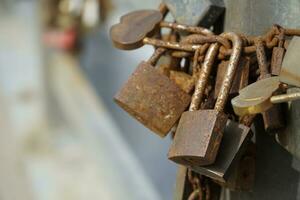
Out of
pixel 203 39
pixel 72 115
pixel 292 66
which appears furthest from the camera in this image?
pixel 72 115

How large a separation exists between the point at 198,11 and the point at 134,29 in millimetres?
80

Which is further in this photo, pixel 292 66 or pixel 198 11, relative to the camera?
pixel 198 11

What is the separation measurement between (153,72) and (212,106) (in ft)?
0.21

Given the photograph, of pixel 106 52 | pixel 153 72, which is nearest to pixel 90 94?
pixel 106 52

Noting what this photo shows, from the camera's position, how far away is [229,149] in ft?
1.72

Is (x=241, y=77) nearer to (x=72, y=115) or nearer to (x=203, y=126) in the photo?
(x=203, y=126)

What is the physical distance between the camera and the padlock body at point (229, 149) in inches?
20.5

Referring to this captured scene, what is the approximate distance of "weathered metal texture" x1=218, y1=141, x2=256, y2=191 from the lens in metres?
0.56

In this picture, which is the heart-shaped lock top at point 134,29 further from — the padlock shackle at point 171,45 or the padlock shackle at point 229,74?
the padlock shackle at point 229,74

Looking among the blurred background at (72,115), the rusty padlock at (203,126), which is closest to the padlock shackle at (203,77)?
the rusty padlock at (203,126)

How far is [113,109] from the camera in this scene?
7.18 feet

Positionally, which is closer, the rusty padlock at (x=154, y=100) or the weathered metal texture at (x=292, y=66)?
the weathered metal texture at (x=292, y=66)

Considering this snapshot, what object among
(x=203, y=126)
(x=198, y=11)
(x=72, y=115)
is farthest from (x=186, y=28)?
(x=72, y=115)

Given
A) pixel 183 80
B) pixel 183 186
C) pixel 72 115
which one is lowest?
pixel 72 115
